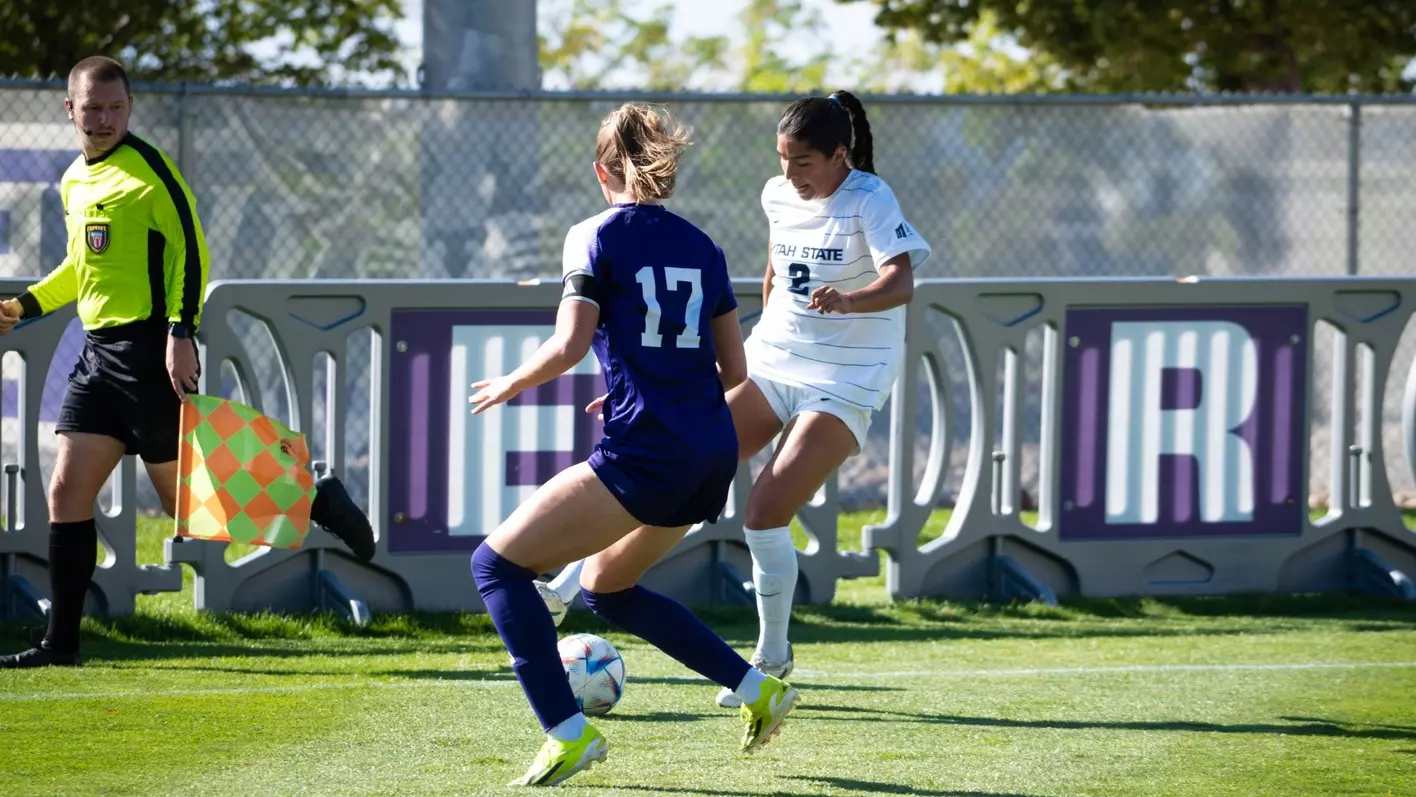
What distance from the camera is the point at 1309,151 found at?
12086mm

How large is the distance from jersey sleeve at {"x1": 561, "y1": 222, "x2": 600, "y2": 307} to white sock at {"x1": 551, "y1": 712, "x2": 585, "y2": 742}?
101 centimetres

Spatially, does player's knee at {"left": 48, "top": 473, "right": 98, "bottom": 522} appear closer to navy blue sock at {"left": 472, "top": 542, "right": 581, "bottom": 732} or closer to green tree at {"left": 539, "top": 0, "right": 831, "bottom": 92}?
navy blue sock at {"left": 472, "top": 542, "right": 581, "bottom": 732}

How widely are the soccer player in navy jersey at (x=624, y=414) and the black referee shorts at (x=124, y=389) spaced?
6.99 ft

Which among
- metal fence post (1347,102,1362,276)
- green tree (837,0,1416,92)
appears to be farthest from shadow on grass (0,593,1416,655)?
green tree (837,0,1416,92)

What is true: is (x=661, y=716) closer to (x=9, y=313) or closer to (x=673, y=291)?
(x=673, y=291)

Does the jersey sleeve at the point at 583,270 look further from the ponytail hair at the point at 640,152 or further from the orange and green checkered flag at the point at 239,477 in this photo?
the orange and green checkered flag at the point at 239,477

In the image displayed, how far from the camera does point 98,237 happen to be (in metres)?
6.34

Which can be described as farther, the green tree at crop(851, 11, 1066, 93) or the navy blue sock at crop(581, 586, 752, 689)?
the green tree at crop(851, 11, 1066, 93)

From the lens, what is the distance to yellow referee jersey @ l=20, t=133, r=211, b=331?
20.8ft

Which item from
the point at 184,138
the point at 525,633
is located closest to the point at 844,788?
the point at 525,633

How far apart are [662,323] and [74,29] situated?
12864 millimetres

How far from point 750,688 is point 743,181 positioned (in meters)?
6.76

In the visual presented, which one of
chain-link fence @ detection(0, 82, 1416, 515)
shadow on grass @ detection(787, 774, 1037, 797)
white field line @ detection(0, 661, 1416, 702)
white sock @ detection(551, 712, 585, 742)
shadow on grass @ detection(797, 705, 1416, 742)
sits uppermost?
chain-link fence @ detection(0, 82, 1416, 515)

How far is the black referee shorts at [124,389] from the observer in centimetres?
640
